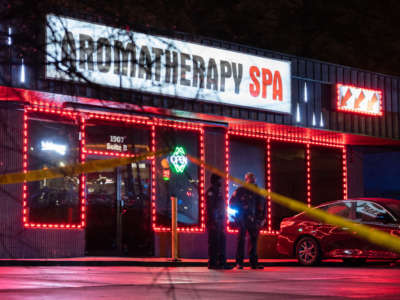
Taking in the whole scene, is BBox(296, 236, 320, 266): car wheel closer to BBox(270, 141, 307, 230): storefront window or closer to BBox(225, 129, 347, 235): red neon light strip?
BBox(225, 129, 347, 235): red neon light strip

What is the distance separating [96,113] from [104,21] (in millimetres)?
13023

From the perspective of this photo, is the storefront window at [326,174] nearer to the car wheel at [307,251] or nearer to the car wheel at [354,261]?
the car wheel at [354,261]

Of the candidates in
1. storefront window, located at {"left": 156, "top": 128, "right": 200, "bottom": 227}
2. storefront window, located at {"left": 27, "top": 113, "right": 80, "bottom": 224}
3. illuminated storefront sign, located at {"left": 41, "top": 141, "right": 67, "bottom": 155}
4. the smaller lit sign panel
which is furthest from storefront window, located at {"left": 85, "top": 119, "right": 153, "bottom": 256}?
the smaller lit sign panel

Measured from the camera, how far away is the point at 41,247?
18.3 meters

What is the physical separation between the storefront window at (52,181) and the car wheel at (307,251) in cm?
524

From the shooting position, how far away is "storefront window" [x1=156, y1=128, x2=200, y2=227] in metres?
21.1

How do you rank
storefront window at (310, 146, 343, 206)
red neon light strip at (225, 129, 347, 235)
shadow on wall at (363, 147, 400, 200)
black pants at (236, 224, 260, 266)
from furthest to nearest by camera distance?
shadow on wall at (363, 147, 400, 200) < storefront window at (310, 146, 343, 206) < red neon light strip at (225, 129, 347, 235) < black pants at (236, 224, 260, 266)

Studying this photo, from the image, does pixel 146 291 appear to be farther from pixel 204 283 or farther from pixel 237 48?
pixel 237 48

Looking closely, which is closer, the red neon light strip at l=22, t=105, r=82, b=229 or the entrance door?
the red neon light strip at l=22, t=105, r=82, b=229

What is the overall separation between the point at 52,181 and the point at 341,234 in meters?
6.67

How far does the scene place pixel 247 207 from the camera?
1691 cm

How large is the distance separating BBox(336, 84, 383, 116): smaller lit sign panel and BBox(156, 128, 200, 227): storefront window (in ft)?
16.8

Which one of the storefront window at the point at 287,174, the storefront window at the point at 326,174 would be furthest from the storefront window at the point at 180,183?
the storefront window at the point at 326,174

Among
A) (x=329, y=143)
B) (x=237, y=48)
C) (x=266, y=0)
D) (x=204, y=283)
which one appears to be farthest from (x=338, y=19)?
(x=204, y=283)
